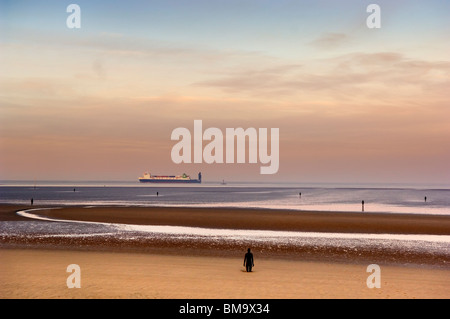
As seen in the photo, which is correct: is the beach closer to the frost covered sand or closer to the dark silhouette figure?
the frost covered sand

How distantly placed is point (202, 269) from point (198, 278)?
2192 mm

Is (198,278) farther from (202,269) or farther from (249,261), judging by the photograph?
(249,261)

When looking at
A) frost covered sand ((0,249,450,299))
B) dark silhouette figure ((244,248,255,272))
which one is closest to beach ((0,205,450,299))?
frost covered sand ((0,249,450,299))

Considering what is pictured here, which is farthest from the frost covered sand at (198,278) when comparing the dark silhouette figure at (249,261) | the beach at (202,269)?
the dark silhouette figure at (249,261)

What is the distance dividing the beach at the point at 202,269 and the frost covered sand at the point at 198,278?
0.14 ft

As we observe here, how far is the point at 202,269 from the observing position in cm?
2367

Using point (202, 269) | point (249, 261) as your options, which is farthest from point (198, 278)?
point (249, 261)

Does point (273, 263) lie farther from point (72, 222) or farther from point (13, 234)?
point (72, 222)

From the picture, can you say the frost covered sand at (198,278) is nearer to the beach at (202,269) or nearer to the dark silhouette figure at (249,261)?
the beach at (202,269)

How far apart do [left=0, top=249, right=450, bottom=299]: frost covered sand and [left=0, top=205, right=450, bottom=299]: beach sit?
4 centimetres

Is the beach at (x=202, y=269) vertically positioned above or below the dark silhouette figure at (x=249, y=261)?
below

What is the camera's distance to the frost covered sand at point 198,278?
735 inches
